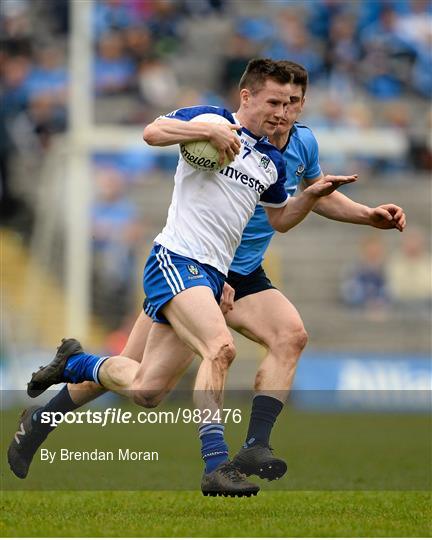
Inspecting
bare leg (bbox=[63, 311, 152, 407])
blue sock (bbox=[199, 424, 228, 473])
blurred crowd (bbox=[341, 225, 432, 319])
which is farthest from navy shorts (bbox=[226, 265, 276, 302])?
blurred crowd (bbox=[341, 225, 432, 319])

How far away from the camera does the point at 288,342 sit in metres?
8.52

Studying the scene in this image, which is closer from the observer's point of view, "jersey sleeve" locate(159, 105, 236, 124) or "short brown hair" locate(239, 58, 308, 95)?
"jersey sleeve" locate(159, 105, 236, 124)

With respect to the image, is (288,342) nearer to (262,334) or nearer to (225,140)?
(262,334)

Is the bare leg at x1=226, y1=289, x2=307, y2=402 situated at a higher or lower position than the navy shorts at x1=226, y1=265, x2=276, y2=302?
lower

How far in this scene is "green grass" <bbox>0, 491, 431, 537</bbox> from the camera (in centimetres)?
673

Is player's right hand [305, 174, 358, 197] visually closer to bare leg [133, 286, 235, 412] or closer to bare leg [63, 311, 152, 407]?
bare leg [133, 286, 235, 412]

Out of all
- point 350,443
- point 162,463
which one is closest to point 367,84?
point 350,443

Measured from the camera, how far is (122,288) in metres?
20.6

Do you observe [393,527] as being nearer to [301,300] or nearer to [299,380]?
[299,380]

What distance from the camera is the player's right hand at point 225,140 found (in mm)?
7477

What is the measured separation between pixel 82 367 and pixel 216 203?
143 centimetres

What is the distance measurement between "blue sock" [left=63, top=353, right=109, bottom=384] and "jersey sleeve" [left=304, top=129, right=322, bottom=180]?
1.81m

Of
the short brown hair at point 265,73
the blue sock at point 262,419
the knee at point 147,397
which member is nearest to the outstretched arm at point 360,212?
the short brown hair at point 265,73

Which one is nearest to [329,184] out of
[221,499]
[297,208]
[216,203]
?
[297,208]
